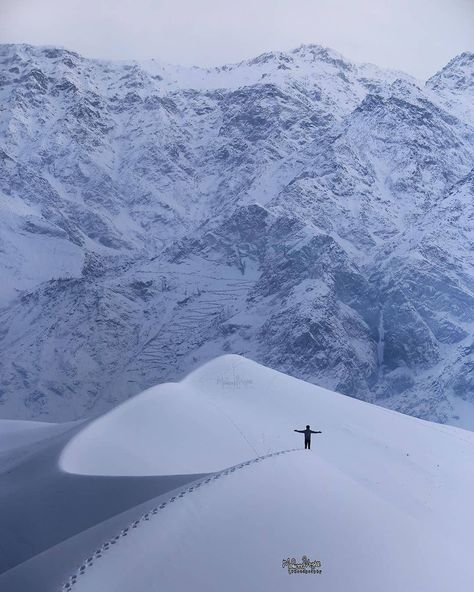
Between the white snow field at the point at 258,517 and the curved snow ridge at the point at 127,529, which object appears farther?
the white snow field at the point at 258,517

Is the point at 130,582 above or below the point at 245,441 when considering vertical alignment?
below

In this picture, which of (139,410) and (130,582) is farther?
(139,410)

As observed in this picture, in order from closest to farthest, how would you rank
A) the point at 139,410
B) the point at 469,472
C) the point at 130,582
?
the point at 130,582, the point at 469,472, the point at 139,410

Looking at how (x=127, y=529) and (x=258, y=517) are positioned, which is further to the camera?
(x=258, y=517)

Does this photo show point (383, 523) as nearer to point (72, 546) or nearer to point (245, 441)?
point (72, 546)

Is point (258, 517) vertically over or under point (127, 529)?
over

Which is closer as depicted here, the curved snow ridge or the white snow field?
the curved snow ridge

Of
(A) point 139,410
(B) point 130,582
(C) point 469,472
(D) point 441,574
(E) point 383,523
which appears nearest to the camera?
(B) point 130,582

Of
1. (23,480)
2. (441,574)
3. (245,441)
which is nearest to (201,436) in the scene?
(245,441)
